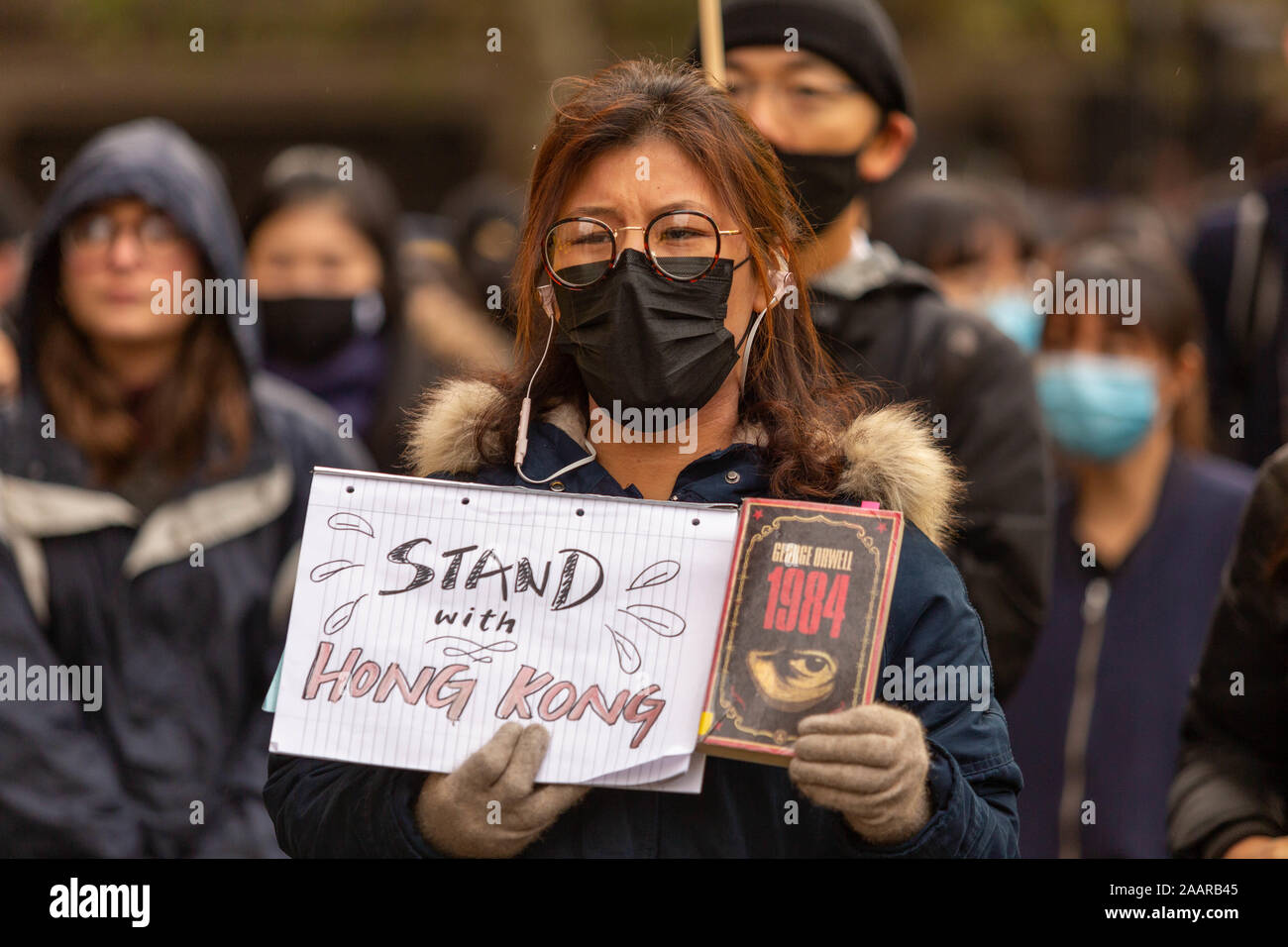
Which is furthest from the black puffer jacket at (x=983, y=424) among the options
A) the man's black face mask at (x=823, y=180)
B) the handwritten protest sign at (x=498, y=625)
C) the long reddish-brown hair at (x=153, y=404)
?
the long reddish-brown hair at (x=153, y=404)

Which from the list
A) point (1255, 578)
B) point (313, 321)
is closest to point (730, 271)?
point (1255, 578)

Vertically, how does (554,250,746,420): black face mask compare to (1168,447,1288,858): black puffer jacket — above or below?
above

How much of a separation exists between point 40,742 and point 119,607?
38 centimetres

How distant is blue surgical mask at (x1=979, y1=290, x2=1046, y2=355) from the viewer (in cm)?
711

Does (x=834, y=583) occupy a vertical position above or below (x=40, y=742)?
above

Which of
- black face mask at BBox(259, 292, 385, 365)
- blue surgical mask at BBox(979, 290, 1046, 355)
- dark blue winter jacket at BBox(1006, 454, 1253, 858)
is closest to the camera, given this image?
dark blue winter jacket at BBox(1006, 454, 1253, 858)

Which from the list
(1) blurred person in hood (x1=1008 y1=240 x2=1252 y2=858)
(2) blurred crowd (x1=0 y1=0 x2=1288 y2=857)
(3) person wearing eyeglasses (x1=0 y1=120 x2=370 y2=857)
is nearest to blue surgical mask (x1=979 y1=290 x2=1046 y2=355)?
(2) blurred crowd (x1=0 y1=0 x2=1288 y2=857)

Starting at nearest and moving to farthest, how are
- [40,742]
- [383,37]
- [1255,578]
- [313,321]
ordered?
1. [1255,578]
2. [40,742]
3. [313,321]
4. [383,37]

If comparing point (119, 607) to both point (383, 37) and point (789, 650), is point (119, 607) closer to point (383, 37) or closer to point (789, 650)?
point (789, 650)

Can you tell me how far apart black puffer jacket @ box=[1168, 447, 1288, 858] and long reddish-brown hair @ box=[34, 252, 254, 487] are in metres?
2.58

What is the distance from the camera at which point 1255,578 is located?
9.94 feet

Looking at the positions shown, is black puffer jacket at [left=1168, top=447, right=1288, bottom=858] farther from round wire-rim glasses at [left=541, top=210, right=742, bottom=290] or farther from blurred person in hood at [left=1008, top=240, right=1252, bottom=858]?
blurred person in hood at [left=1008, top=240, right=1252, bottom=858]

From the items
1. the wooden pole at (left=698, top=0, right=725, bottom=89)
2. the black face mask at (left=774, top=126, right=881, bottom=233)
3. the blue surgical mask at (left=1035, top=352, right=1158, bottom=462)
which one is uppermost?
the wooden pole at (left=698, top=0, right=725, bottom=89)

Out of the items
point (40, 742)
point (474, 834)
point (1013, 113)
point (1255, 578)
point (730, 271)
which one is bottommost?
point (40, 742)
